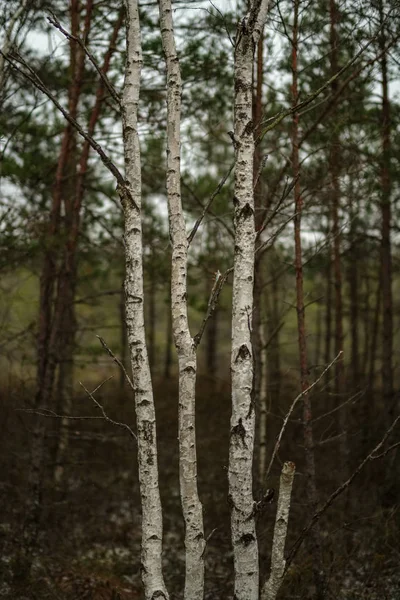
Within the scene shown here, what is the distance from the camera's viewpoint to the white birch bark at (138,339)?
3.64 m

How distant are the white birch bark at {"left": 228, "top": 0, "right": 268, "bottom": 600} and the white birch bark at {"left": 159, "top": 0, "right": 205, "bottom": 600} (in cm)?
26

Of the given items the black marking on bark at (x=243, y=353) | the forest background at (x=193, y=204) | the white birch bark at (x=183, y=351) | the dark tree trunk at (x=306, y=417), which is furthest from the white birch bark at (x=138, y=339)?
the dark tree trunk at (x=306, y=417)

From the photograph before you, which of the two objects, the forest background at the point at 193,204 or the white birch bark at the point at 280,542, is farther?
A: the forest background at the point at 193,204

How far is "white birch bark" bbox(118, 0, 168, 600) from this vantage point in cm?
364

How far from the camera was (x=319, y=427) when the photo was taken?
12547 mm

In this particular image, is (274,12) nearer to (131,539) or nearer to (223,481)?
(131,539)

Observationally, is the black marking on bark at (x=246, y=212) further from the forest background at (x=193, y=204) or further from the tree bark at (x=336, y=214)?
the tree bark at (x=336, y=214)

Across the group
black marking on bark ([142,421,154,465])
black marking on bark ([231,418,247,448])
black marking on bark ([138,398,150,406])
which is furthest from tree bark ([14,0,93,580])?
black marking on bark ([231,418,247,448])

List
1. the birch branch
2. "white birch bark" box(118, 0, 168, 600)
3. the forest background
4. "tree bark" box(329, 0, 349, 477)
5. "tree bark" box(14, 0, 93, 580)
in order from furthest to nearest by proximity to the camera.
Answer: "tree bark" box(14, 0, 93, 580)
"tree bark" box(329, 0, 349, 477)
the forest background
the birch branch
"white birch bark" box(118, 0, 168, 600)

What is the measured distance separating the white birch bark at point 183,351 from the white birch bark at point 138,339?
187 mm

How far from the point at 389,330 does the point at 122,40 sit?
21.0 ft

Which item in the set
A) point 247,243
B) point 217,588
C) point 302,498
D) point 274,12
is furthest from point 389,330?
point 247,243

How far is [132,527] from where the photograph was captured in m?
9.12

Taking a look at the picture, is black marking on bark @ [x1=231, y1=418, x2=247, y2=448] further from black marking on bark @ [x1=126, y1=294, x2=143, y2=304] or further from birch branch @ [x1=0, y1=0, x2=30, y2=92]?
birch branch @ [x1=0, y1=0, x2=30, y2=92]
